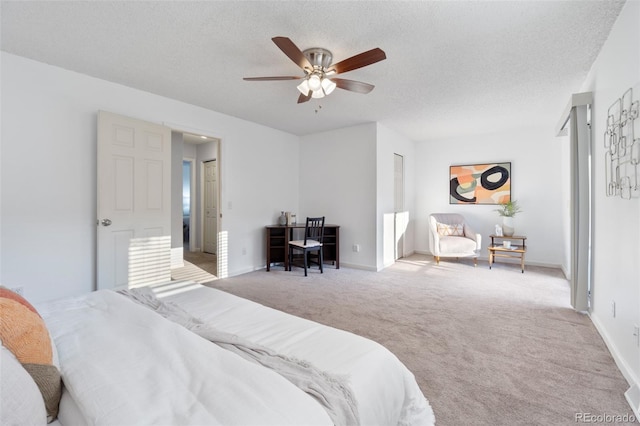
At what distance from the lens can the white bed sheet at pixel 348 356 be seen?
1.06 metres

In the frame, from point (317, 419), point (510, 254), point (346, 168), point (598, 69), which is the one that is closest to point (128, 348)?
point (317, 419)

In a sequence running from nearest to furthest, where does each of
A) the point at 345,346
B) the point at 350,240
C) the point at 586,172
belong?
the point at 345,346 → the point at 586,172 → the point at 350,240

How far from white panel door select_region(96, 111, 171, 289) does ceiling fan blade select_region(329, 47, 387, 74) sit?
246 centimetres

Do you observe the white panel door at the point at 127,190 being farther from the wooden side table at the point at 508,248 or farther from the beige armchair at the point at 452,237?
the wooden side table at the point at 508,248

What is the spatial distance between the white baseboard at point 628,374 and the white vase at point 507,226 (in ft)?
9.29

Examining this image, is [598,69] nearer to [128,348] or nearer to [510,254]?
[510,254]

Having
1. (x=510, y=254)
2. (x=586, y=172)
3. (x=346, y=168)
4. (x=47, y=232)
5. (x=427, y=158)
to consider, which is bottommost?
(x=510, y=254)

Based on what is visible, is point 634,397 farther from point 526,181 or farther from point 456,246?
point 526,181

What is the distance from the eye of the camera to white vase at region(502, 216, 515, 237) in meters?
5.13

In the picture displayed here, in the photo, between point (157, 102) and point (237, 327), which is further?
point (157, 102)

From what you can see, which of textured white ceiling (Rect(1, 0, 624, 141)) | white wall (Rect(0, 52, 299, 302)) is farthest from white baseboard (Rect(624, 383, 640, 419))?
white wall (Rect(0, 52, 299, 302))

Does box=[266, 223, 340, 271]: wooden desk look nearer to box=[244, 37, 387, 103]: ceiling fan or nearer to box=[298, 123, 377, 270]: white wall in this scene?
box=[298, 123, 377, 270]: white wall

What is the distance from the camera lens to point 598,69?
8.56 ft

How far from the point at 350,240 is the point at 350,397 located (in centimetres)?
424
